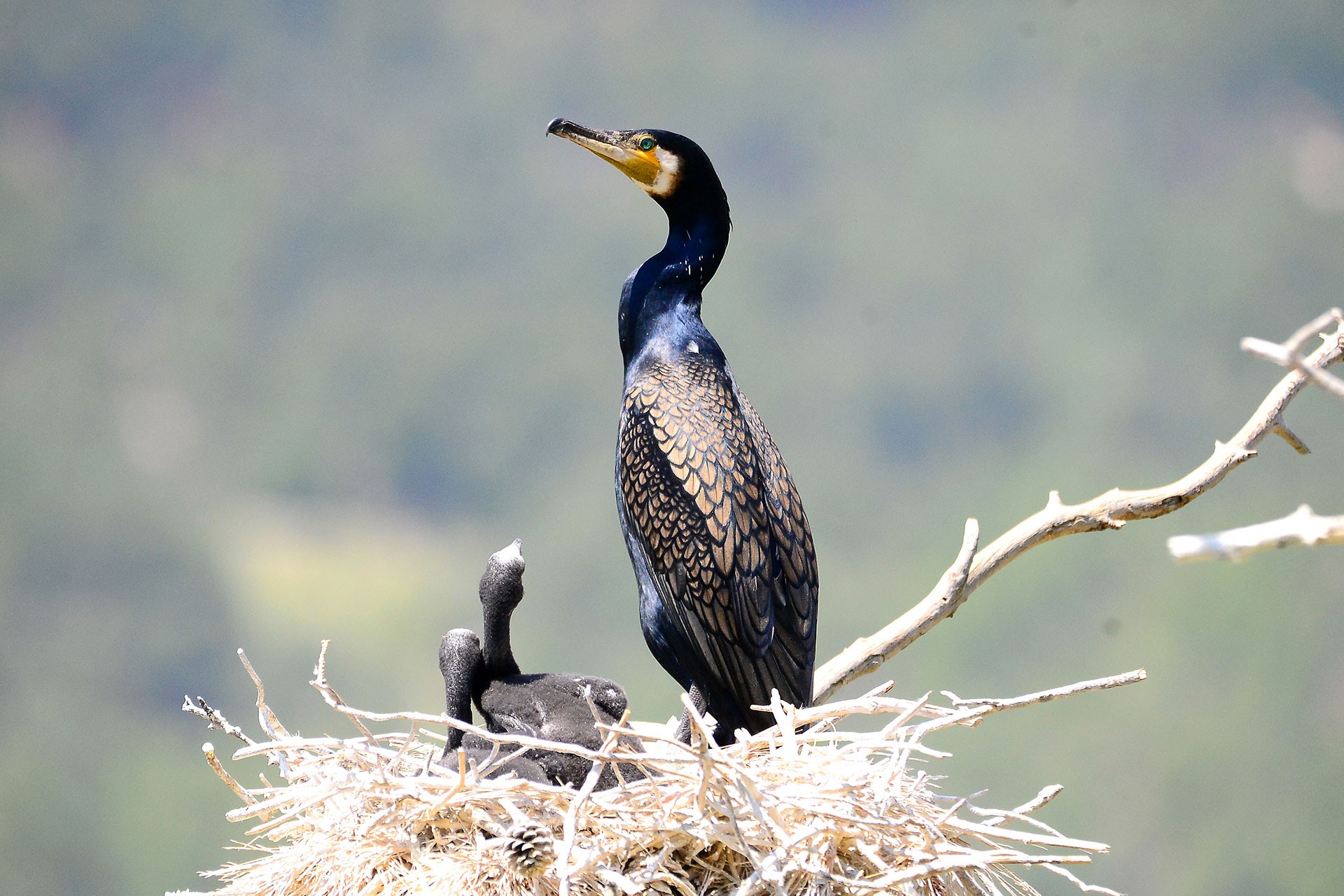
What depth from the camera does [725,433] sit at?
188cm

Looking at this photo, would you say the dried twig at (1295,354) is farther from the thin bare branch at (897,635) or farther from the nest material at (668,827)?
the thin bare branch at (897,635)

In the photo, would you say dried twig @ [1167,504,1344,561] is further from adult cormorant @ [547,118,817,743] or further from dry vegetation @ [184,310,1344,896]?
A: adult cormorant @ [547,118,817,743]

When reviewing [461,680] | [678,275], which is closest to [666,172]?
[678,275]

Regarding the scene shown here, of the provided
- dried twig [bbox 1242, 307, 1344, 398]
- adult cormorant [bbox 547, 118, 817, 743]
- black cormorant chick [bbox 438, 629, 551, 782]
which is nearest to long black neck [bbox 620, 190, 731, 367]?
adult cormorant [bbox 547, 118, 817, 743]

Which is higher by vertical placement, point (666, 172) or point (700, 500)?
point (666, 172)

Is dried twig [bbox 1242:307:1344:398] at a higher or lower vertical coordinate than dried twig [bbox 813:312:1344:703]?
lower

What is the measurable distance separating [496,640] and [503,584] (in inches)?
3.6

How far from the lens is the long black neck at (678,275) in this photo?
6.60 ft

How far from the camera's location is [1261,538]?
0.80m

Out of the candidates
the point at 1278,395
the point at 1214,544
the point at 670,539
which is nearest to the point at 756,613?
the point at 670,539

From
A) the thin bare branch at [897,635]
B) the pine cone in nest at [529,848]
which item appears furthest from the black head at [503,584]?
the thin bare branch at [897,635]

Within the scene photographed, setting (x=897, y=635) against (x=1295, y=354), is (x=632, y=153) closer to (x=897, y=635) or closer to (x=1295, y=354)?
(x=897, y=635)

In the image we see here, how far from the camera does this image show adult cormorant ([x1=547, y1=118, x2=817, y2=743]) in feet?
5.90

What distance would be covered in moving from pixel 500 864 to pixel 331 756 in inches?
12.5
